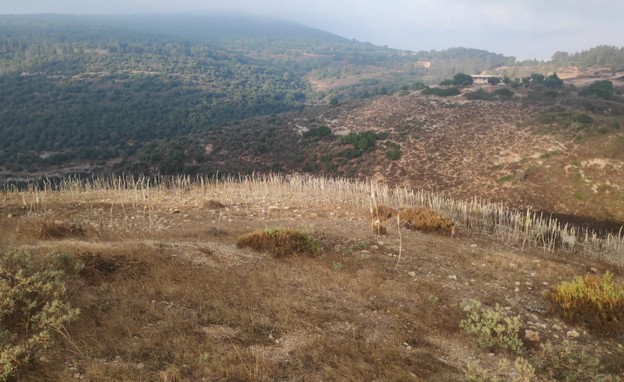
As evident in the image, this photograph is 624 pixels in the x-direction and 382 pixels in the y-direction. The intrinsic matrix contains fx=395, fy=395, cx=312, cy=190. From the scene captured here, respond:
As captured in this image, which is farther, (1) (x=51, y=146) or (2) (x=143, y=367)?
(1) (x=51, y=146)

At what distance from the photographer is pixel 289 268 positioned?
781 cm

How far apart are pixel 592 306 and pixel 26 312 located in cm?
853

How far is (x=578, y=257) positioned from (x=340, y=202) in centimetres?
833

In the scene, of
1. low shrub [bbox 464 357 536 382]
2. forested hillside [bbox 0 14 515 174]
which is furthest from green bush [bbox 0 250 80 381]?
forested hillside [bbox 0 14 515 174]

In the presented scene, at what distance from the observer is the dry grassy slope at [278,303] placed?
435 cm

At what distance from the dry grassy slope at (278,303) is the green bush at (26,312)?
204mm

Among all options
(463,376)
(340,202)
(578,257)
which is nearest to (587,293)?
(463,376)

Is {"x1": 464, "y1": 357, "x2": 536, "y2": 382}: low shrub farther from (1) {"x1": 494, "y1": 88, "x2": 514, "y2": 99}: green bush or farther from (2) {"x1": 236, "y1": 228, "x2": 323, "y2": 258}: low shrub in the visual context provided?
(1) {"x1": 494, "y1": 88, "x2": 514, "y2": 99}: green bush

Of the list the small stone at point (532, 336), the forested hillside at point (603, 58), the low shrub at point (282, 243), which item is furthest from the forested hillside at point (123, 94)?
the small stone at point (532, 336)

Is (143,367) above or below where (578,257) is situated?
above

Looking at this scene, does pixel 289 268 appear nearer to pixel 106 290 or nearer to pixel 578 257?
pixel 106 290

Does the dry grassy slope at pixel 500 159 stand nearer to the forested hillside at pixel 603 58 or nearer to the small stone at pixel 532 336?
the small stone at pixel 532 336

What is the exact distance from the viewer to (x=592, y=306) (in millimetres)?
6836

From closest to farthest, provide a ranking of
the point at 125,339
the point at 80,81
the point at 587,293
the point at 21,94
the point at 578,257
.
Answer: the point at 125,339
the point at 587,293
the point at 578,257
the point at 21,94
the point at 80,81
